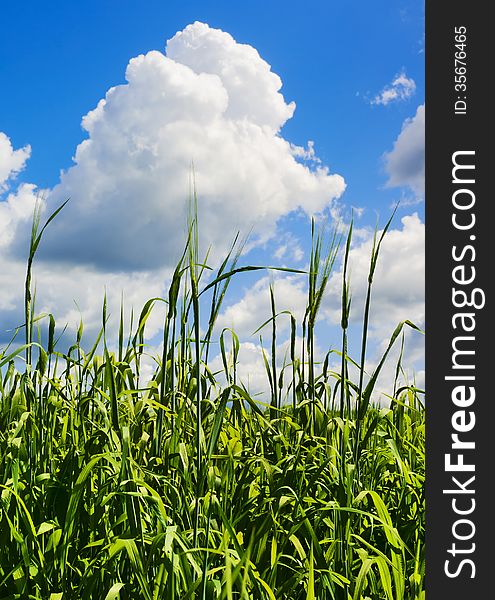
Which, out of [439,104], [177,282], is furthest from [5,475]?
[439,104]

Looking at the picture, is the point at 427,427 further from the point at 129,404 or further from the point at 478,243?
the point at 129,404

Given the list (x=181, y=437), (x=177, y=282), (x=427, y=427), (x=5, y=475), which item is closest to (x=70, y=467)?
(x=5, y=475)

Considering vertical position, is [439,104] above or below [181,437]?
above

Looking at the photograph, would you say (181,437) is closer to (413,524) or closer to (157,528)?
(157,528)

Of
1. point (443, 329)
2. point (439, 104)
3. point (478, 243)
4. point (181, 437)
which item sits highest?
point (439, 104)

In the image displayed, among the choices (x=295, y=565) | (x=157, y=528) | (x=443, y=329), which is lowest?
(x=295, y=565)

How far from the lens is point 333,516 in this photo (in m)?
1.51

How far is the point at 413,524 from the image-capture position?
1730 millimetres

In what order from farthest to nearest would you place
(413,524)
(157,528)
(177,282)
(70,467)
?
(413,524) → (70,467) → (177,282) → (157,528)

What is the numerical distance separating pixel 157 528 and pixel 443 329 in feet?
2.67

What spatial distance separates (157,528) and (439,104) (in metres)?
1.23

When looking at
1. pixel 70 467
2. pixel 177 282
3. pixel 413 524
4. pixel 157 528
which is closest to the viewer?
pixel 157 528

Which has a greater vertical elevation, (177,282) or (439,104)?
(439,104)

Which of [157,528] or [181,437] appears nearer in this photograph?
[157,528]
